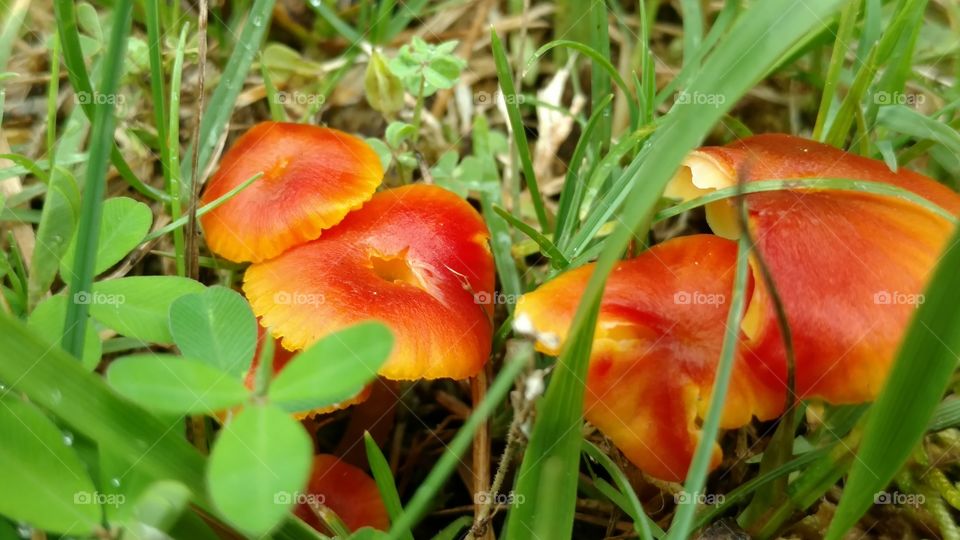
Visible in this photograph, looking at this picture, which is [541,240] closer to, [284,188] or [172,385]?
[284,188]

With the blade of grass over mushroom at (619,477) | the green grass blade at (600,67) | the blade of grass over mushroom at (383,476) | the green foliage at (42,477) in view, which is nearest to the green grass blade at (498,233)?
the green grass blade at (600,67)

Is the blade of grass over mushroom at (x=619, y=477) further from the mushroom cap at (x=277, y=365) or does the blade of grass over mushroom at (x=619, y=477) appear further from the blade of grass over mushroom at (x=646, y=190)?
the mushroom cap at (x=277, y=365)

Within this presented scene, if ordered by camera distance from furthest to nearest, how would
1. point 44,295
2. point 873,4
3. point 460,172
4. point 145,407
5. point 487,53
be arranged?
1. point 487,53
2. point 460,172
3. point 873,4
4. point 44,295
5. point 145,407

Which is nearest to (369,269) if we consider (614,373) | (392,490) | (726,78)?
(392,490)

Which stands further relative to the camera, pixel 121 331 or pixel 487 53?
pixel 487 53

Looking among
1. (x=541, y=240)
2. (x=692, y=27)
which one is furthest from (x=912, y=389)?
(x=692, y=27)

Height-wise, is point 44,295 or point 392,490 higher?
point 44,295

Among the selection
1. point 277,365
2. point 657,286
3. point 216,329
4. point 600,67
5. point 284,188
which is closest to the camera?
point 216,329

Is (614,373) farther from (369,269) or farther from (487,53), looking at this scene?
(487,53)
